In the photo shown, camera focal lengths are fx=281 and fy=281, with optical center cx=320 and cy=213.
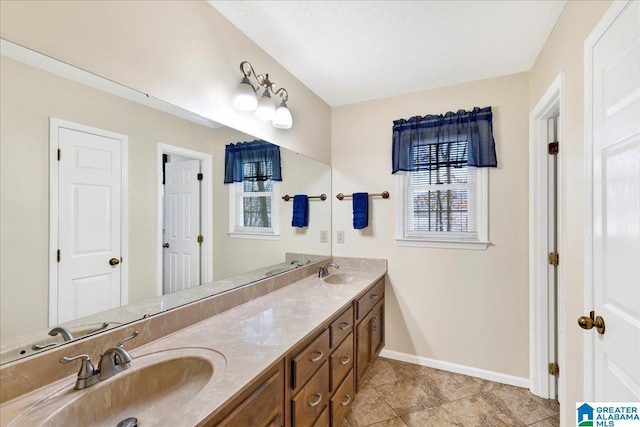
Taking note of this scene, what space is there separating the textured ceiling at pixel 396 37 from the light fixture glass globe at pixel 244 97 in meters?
0.34

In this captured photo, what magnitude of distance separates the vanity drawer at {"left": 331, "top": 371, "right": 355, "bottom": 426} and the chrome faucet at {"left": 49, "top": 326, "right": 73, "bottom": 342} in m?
1.25

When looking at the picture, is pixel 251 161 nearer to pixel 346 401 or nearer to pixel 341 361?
pixel 341 361

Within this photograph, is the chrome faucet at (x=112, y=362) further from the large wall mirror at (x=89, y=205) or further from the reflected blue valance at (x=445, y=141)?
the reflected blue valance at (x=445, y=141)

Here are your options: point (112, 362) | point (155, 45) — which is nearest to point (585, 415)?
point (112, 362)

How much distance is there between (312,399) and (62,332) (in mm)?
1037

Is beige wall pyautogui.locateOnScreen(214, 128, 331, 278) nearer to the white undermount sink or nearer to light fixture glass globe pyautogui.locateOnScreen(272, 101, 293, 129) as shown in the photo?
light fixture glass globe pyautogui.locateOnScreen(272, 101, 293, 129)

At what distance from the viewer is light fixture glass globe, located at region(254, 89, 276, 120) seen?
1.80 meters

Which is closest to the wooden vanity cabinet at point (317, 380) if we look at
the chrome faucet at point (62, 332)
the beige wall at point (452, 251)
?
the beige wall at point (452, 251)

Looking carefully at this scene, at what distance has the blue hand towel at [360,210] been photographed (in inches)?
104

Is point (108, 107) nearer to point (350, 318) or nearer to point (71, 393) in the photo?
point (71, 393)

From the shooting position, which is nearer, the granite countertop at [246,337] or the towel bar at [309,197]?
the granite countertop at [246,337]

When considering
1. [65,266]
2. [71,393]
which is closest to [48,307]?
[65,266]

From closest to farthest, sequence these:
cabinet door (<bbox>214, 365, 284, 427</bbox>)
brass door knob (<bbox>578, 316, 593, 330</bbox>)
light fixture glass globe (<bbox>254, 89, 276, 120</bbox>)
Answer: cabinet door (<bbox>214, 365, 284, 427</bbox>) < brass door knob (<bbox>578, 316, 593, 330</bbox>) < light fixture glass globe (<bbox>254, 89, 276, 120</bbox>)

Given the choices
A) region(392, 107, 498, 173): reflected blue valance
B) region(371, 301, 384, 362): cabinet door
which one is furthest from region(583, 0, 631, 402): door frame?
region(371, 301, 384, 362): cabinet door
